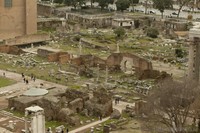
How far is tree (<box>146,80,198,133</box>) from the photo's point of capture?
35.3 m

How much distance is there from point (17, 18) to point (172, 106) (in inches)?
2174

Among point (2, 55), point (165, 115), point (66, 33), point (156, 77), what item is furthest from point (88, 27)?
point (165, 115)

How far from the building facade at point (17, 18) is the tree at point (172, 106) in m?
52.2

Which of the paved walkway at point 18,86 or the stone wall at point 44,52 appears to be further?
the stone wall at point 44,52

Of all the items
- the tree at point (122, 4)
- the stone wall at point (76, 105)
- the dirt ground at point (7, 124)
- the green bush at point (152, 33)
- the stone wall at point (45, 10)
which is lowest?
the dirt ground at point (7, 124)

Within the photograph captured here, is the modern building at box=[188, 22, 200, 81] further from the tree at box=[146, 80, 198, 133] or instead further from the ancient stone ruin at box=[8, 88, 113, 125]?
the tree at box=[146, 80, 198, 133]

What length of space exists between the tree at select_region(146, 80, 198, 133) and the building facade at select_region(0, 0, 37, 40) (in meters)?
52.2

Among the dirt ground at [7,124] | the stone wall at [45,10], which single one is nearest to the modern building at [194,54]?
the dirt ground at [7,124]

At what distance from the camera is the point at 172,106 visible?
35.2m

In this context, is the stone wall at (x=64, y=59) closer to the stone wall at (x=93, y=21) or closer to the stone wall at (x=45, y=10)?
the stone wall at (x=93, y=21)

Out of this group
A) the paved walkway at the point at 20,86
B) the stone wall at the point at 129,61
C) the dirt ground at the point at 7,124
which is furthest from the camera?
the stone wall at the point at 129,61

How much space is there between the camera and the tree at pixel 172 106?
3531 centimetres

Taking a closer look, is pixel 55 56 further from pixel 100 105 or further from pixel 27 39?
pixel 100 105

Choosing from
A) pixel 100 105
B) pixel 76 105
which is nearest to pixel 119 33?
pixel 76 105
